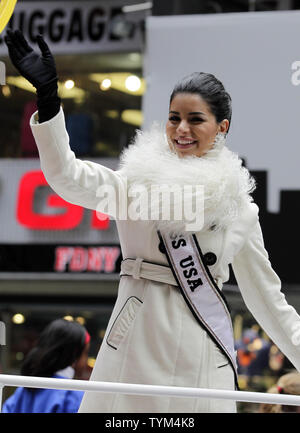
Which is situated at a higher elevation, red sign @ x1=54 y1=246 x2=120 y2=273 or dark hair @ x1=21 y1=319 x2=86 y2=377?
dark hair @ x1=21 y1=319 x2=86 y2=377

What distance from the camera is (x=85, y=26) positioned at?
10859mm

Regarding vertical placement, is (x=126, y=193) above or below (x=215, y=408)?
above

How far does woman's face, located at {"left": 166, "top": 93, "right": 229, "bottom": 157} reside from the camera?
7.75 feet

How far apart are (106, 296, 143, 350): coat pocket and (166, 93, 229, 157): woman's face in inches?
16.7

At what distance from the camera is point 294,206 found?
5418mm

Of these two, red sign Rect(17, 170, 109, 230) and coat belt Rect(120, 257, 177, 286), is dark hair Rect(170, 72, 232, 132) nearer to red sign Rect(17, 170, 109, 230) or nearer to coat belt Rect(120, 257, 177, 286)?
coat belt Rect(120, 257, 177, 286)

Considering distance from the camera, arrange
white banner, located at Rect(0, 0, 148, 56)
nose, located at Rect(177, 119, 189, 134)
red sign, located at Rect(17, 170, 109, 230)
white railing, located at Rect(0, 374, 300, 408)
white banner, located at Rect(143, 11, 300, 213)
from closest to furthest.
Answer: white railing, located at Rect(0, 374, 300, 408), nose, located at Rect(177, 119, 189, 134), white banner, located at Rect(143, 11, 300, 213), white banner, located at Rect(0, 0, 148, 56), red sign, located at Rect(17, 170, 109, 230)

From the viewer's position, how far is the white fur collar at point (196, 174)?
2.30 metres

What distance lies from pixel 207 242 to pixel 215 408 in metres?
0.43

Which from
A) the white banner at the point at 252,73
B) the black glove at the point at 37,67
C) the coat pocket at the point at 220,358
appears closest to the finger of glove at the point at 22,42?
the black glove at the point at 37,67

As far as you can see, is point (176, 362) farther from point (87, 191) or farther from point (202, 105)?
point (202, 105)

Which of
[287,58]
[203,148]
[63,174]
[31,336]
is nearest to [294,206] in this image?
[287,58]

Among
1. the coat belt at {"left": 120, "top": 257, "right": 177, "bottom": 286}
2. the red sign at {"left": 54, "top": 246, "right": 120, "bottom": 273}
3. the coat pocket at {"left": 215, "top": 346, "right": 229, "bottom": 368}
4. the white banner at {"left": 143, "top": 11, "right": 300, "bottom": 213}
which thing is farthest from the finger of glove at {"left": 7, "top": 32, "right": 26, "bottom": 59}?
the red sign at {"left": 54, "top": 246, "right": 120, "bottom": 273}

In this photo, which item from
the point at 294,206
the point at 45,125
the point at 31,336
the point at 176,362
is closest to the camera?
the point at 45,125
